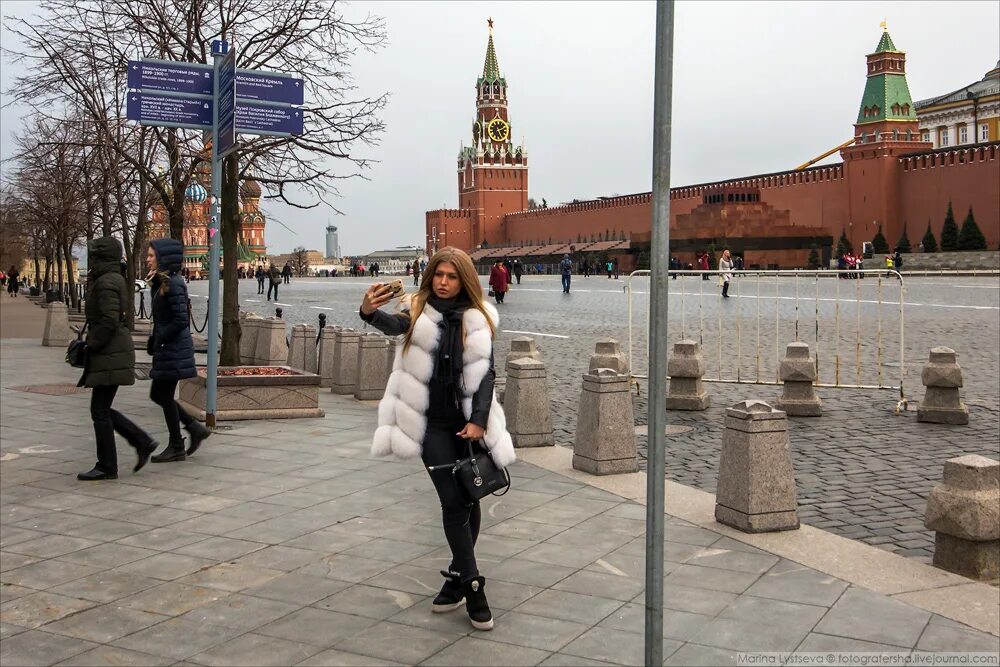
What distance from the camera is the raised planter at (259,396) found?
1066 centimetres

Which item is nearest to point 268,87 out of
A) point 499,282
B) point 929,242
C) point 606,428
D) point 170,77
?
point 170,77

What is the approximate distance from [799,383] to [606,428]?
437cm

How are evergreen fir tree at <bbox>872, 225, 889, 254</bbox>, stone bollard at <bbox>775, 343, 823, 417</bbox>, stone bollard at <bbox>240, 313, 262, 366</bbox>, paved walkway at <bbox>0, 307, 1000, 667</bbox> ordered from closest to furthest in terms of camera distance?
paved walkway at <bbox>0, 307, 1000, 667</bbox>
stone bollard at <bbox>775, 343, 823, 417</bbox>
stone bollard at <bbox>240, 313, 262, 366</bbox>
evergreen fir tree at <bbox>872, 225, 889, 254</bbox>

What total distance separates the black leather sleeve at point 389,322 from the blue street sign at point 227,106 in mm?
5219

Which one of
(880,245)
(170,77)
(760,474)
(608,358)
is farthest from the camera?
(880,245)

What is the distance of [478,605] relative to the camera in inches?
179

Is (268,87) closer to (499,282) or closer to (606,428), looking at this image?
(606,428)

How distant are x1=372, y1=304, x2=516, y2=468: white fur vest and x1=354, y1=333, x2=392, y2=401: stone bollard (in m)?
7.73

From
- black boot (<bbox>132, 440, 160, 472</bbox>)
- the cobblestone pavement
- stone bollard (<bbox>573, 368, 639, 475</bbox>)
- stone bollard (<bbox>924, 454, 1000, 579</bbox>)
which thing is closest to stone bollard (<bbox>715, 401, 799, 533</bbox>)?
the cobblestone pavement

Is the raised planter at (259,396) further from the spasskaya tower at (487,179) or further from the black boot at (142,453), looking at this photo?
the spasskaya tower at (487,179)

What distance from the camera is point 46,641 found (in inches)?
178

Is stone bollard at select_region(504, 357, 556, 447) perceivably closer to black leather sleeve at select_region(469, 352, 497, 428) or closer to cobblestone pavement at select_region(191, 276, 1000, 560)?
cobblestone pavement at select_region(191, 276, 1000, 560)

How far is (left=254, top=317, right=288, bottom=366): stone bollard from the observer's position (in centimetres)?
1641

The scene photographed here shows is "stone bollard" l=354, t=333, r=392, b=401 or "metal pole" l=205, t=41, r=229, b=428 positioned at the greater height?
"metal pole" l=205, t=41, r=229, b=428
